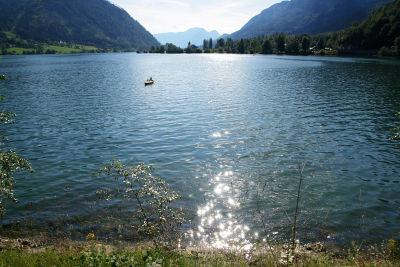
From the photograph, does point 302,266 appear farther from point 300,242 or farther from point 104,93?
point 104,93

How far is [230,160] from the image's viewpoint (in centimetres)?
2178

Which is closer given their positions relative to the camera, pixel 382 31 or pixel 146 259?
pixel 146 259

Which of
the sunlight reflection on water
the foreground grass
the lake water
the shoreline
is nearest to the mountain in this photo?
the lake water

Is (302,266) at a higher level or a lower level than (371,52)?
lower

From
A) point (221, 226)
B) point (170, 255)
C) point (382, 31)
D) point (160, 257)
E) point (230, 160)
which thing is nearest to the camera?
point (160, 257)

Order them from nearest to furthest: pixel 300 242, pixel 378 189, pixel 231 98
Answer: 1. pixel 300 242
2. pixel 378 189
3. pixel 231 98

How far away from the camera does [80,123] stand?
3297 centimetres

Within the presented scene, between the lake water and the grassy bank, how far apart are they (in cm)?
148

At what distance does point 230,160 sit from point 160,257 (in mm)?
13911

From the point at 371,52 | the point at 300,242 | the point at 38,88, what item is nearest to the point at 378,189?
the point at 300,242

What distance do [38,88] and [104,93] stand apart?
18.4 metres

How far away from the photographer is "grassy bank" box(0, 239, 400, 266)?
7.82m

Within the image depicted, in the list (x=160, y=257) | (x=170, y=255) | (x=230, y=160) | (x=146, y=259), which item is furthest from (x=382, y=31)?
(x=146, y=259)

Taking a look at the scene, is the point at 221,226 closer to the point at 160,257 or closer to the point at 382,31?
the point at 160,257
